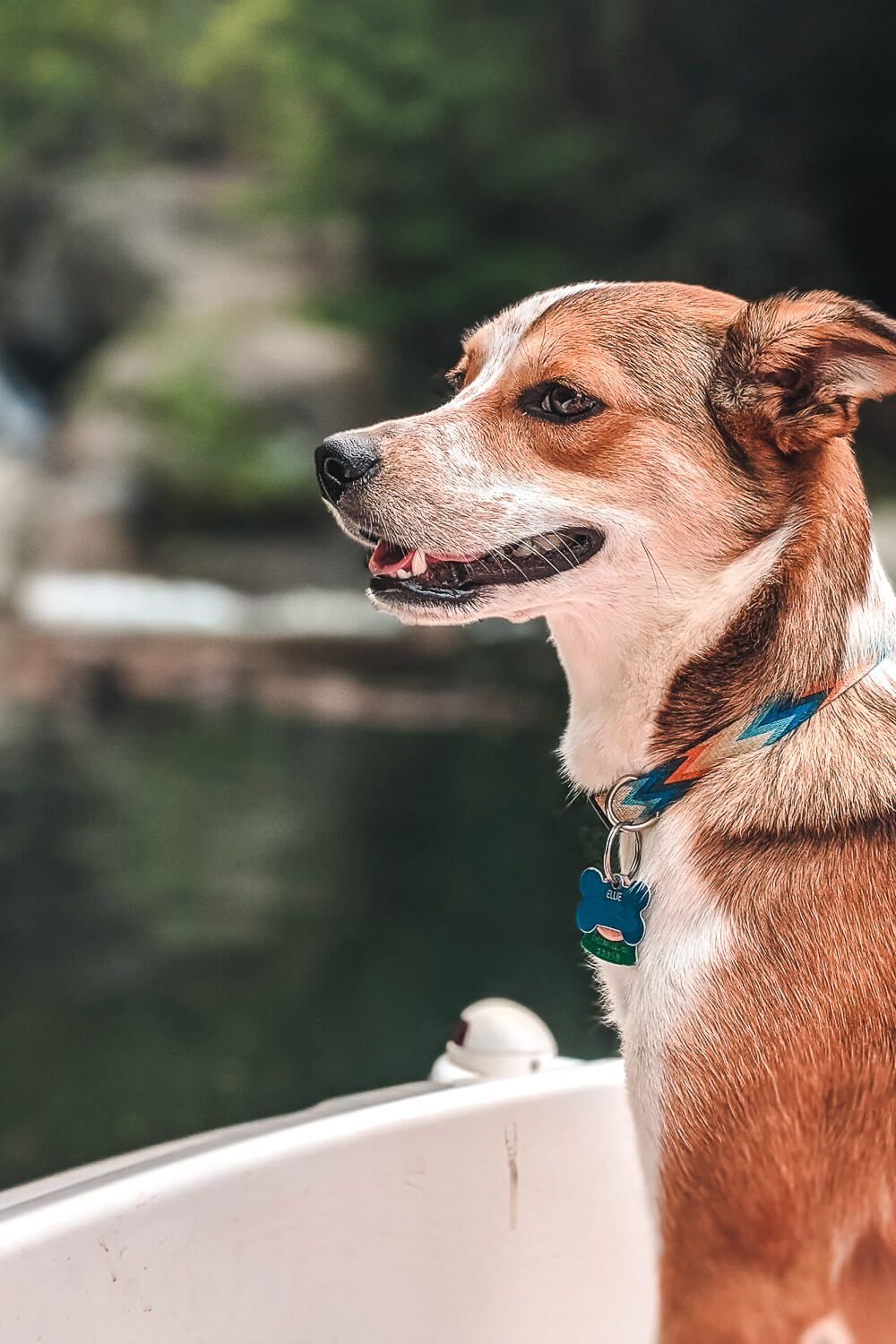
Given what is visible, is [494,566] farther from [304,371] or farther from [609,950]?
[304,371]

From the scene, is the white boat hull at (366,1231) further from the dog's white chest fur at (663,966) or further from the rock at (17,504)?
the rock at (17,504)

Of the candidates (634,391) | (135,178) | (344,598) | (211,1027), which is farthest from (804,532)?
(135,178)

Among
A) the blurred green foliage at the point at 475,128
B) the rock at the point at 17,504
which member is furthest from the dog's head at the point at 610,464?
the rock at the point at 17,504

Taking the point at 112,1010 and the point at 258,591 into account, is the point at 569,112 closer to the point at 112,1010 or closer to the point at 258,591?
the point at 258,591

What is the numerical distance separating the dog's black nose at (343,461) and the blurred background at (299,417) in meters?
3.29

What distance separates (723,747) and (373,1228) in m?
0.55

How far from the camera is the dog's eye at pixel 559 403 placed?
4.11 feet

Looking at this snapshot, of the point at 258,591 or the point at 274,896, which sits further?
the point at 258,591

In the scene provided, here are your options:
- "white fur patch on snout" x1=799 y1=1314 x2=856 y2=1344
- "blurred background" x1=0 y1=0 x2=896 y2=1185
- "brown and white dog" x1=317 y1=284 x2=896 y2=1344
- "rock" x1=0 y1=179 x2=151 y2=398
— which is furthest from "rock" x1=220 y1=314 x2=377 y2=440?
"white fur patch on snout" x1=799 y1=1314 x2=856 y2=1344

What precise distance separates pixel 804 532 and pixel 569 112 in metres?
4.04

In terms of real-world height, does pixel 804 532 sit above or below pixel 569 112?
below

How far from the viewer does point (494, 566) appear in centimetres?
124

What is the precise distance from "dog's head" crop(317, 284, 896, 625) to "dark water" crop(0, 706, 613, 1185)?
9.24ft

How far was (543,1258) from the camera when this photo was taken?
4.60ft
